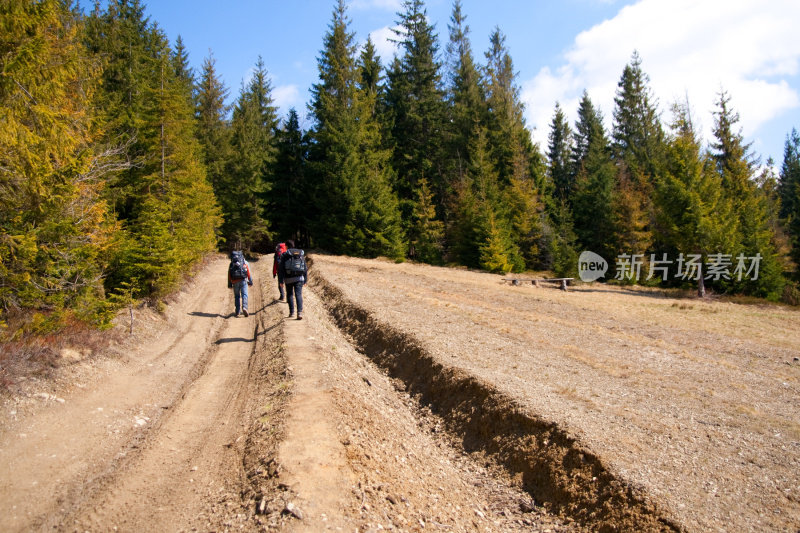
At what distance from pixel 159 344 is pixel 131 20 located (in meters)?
44.4

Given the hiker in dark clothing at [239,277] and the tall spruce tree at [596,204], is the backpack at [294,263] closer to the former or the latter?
the hiker in dark clothing at [239,277]

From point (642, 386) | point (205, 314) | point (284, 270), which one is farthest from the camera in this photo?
point (205, 314)

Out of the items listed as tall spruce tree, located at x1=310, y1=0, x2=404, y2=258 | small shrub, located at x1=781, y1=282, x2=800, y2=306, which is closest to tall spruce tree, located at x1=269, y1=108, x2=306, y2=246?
tall spruce tree, located at x1=310, y1=0, x2=404, y2=258

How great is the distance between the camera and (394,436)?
21.9ft

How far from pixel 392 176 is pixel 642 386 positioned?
124ft

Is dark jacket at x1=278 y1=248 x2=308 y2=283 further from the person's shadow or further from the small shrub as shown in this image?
the small shrub

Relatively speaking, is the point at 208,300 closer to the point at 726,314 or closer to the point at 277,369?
the point at 277,369

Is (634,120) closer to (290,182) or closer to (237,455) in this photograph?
(290,182)

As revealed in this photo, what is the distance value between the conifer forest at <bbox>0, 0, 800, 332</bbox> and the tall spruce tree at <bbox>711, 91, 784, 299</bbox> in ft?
0.46

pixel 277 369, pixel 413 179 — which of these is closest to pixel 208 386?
pixel 277 369

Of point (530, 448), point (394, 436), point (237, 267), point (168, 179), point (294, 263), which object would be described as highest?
point (168, 179)

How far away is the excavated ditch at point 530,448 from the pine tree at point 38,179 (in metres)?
7.15

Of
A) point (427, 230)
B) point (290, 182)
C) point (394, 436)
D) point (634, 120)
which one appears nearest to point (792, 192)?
point (634, 120)

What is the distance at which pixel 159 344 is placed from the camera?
11125mm
